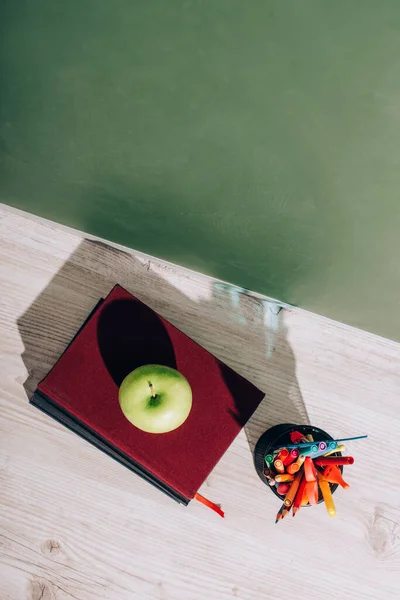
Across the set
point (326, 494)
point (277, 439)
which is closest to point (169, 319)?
point (277, 439)

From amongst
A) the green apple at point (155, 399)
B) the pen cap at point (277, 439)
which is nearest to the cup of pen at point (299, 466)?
the pen cap at point (277, 439)

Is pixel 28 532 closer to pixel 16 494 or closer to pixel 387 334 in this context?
pixel 16 494

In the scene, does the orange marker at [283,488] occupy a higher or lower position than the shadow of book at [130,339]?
lower

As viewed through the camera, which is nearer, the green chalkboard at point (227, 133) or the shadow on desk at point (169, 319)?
the green chalkboard at point (227, 133)

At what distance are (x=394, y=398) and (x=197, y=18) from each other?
69 cm

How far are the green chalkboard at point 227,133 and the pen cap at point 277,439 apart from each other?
21cm

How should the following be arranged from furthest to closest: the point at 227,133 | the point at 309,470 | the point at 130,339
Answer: the point at 130,339 → the point at 309,470 → the point at 227,133

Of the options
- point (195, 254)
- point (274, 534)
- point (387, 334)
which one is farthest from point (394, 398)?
point (195, 254)

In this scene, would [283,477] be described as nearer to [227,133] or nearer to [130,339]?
[130,339]

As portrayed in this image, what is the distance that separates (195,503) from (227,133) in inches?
22.7

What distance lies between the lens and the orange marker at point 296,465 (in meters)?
0.71

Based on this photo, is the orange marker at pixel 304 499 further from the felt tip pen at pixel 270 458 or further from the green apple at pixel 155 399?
the green apple at pixel 155 399

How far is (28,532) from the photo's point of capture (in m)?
0.82

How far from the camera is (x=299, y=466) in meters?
0.72
